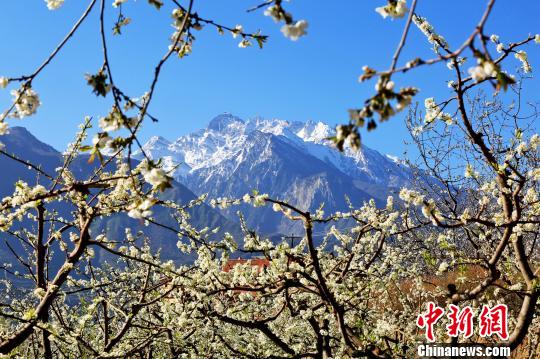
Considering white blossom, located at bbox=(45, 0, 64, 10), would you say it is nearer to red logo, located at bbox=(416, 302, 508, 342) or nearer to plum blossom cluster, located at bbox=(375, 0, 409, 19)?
plum blossom cluster, located at bbox=(375, 0, 409, 19)

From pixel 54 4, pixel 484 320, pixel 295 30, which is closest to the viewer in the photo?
pixel 295 30

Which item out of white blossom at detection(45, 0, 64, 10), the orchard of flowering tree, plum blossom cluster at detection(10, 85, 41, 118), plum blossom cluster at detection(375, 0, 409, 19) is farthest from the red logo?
white blossom at detection(45, 0, 64, 10)

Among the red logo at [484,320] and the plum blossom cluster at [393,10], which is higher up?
the plum blossom cluster at [393,10]

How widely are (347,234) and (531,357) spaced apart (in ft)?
9.71

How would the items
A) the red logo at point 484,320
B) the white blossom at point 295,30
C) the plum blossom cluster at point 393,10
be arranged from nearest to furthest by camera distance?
the white blossom at point 295,30 → the plum blossom cluster at point 393,10 → the red logo at point 484,320

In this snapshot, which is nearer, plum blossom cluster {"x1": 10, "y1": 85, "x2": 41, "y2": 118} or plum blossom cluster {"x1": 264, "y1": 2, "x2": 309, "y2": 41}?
plum blossom cluster {"x1": 264, "y1": 2, "x2": 309, "y2": 41}

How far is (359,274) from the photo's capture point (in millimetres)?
6906

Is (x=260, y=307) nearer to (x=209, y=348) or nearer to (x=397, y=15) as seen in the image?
(x=209, y=348)

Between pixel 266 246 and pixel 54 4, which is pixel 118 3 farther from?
pixel 266 246

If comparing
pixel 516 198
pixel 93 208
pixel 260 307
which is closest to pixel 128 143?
pixel 93 208

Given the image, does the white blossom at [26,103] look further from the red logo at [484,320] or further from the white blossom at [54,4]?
the red logo at [484,320]

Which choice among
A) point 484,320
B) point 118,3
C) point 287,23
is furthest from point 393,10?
point 484,320

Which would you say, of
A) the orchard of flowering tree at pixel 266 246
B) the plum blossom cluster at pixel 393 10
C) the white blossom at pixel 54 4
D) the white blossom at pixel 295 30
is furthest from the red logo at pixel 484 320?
the white blossom at pixel 54 4

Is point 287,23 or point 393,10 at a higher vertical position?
point 393,10
